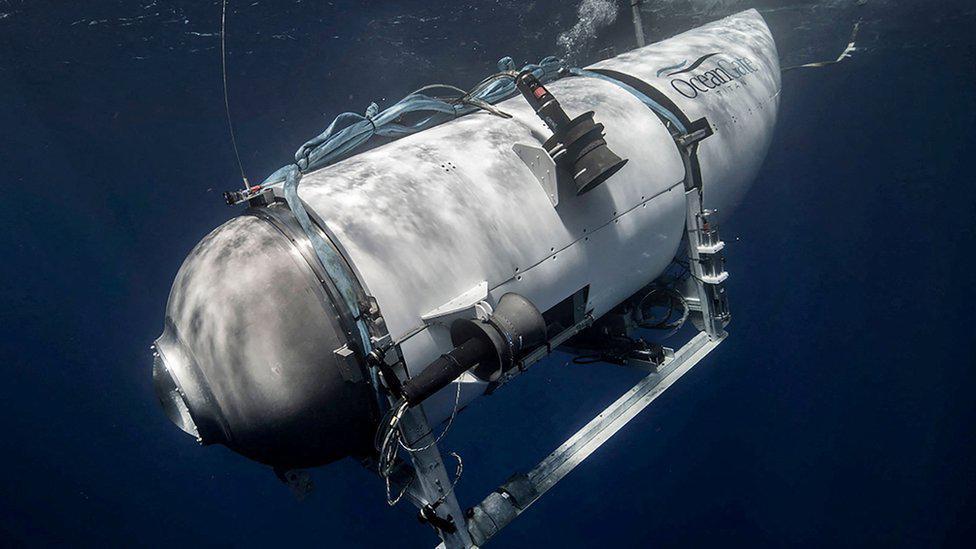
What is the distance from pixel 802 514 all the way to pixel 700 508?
2926mm

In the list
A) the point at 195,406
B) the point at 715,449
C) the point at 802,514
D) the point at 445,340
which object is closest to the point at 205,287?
the point at 195,406

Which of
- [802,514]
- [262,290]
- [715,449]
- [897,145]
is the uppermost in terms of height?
[262,290]

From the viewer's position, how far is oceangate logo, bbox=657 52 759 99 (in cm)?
436

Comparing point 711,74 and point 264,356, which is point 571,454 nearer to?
point 264,356

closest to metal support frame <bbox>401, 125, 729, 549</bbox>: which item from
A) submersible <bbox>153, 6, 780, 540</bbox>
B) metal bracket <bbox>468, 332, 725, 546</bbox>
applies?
metal bracket <bbox>468, 332, 725, 546</bbox>

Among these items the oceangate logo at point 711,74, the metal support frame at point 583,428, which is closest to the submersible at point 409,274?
the metal support frame at point 583,428

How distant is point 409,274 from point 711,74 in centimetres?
383

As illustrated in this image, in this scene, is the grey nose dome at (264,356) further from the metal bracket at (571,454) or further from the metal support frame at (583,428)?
the metal bracket at (571,454)

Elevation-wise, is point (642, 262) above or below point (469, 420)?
above

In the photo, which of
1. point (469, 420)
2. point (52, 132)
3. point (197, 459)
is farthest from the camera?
point (469, 420)

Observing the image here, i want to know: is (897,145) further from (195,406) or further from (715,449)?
(195,406)

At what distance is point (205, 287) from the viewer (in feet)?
8.20

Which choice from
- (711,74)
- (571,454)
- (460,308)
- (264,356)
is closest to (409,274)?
(460,308)

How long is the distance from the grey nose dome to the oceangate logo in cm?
361
